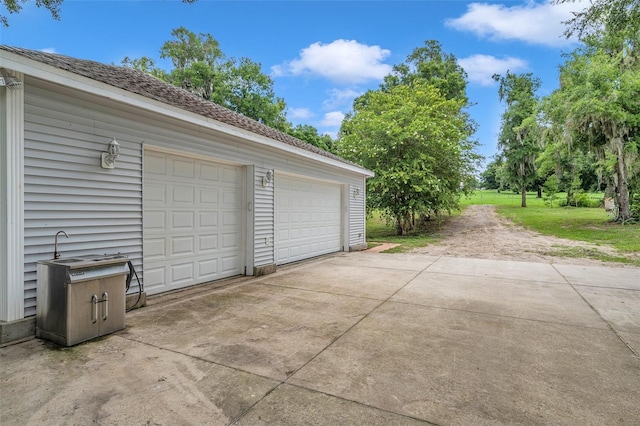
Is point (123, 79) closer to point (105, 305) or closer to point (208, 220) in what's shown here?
point (208, 220)

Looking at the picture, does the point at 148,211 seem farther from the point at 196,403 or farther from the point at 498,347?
the point at 498,347

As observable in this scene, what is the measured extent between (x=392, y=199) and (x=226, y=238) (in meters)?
10.1

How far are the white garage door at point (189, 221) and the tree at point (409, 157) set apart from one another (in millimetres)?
8692

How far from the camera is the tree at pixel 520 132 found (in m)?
24.3

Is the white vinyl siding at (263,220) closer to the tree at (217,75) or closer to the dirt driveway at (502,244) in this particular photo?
the dirt driveway at (502,244)

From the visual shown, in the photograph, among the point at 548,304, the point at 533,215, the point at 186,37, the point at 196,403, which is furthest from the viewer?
the point at 186,37

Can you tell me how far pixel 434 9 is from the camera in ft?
39.1

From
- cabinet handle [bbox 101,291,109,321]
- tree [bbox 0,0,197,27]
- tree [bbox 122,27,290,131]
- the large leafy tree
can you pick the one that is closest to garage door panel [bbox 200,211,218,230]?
cabinet handle [bbox 101,291,109,321]

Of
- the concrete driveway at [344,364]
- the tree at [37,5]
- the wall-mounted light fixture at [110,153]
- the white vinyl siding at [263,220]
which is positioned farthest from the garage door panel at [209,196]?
the tree at [37,5]

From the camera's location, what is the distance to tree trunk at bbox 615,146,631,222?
44.9ft

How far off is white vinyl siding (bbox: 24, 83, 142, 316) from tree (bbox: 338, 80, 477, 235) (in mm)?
10728

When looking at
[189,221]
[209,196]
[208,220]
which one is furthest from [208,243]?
[209,196]

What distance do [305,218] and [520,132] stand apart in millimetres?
21234

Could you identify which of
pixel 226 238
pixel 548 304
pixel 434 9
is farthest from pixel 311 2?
pixel 548 304
